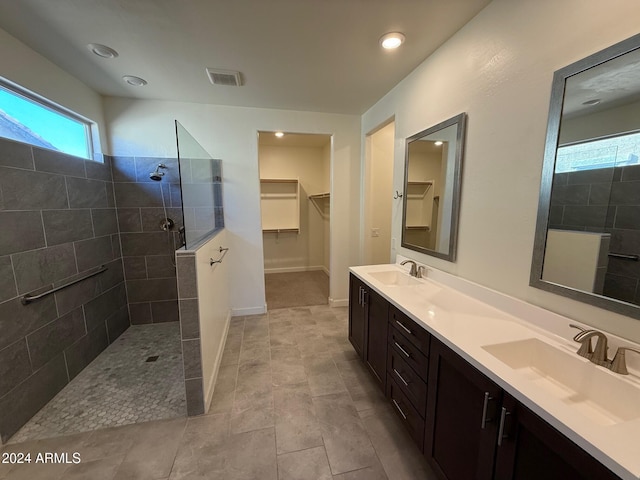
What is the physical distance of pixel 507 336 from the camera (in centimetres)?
124

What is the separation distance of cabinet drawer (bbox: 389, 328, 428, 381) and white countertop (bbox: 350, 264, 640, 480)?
19 centimetres

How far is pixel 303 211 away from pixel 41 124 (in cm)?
397

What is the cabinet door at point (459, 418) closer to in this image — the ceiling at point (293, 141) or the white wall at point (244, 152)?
the white wall at point (244, 152)

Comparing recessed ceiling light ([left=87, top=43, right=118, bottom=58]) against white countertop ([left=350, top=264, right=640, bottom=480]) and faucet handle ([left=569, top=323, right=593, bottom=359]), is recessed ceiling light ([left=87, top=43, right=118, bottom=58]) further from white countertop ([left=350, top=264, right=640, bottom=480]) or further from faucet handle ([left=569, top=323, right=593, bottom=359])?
faucet handle ([left=569, top=323, right=593, bottom=359])

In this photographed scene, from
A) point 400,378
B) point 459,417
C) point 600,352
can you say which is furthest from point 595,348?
point 400,378

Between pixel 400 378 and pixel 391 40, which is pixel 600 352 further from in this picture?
pixel 391 40

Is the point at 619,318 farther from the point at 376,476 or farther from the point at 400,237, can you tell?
the point at 400,237

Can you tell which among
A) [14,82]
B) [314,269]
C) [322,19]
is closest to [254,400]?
[322,19]

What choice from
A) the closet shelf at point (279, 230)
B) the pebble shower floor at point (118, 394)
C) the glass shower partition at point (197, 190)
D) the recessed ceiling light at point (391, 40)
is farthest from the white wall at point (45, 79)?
the closet shelf at point (279, 230)

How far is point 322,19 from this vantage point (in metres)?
1.64

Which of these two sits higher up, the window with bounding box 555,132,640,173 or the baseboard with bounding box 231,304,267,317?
the window with bounding box 555,132,640,173

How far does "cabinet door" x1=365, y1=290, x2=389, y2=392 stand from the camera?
6.08 feet

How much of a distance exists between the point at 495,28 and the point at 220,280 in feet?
9.68

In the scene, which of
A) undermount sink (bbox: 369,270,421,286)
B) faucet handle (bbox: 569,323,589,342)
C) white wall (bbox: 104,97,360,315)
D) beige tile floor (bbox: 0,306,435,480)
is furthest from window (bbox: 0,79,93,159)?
faucet handle (bbox: 569,323,589,342)
